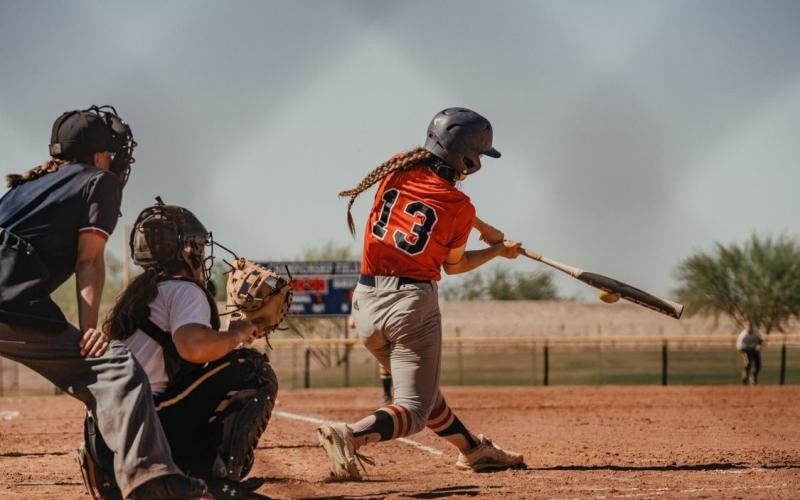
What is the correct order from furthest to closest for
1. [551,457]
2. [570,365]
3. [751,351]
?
[570,365] < [751,351] < [551,457]

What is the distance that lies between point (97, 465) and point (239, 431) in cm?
62

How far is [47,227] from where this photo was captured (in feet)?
15.1

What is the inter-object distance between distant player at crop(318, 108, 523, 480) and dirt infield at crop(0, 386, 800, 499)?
435mm

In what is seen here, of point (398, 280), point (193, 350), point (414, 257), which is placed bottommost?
point (193, 350)

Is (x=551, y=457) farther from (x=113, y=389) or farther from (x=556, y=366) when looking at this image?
(x=556, y=366)

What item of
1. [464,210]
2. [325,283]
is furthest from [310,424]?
[325,283]

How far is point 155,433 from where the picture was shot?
4.50m

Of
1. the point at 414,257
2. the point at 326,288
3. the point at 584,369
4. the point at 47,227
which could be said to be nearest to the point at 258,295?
the point at 47,227

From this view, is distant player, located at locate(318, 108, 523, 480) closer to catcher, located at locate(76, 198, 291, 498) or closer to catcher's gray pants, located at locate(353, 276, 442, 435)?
catcher's gray pants, located at locate(353, 276, 442, 435)

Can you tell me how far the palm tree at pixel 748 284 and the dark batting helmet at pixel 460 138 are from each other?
143 feet

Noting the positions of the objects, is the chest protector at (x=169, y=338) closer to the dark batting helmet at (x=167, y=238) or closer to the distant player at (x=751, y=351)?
the dark batting helmet at (x=167, y=238)

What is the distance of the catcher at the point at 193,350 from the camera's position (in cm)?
484

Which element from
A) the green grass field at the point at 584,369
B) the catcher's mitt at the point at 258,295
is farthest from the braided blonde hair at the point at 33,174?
the green grass field at the point at 584,369

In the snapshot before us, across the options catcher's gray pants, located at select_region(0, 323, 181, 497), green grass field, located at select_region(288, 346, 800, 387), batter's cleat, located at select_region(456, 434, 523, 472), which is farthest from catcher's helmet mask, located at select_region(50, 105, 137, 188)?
green grass field, located at select_region(288, 346, 800, 387)
